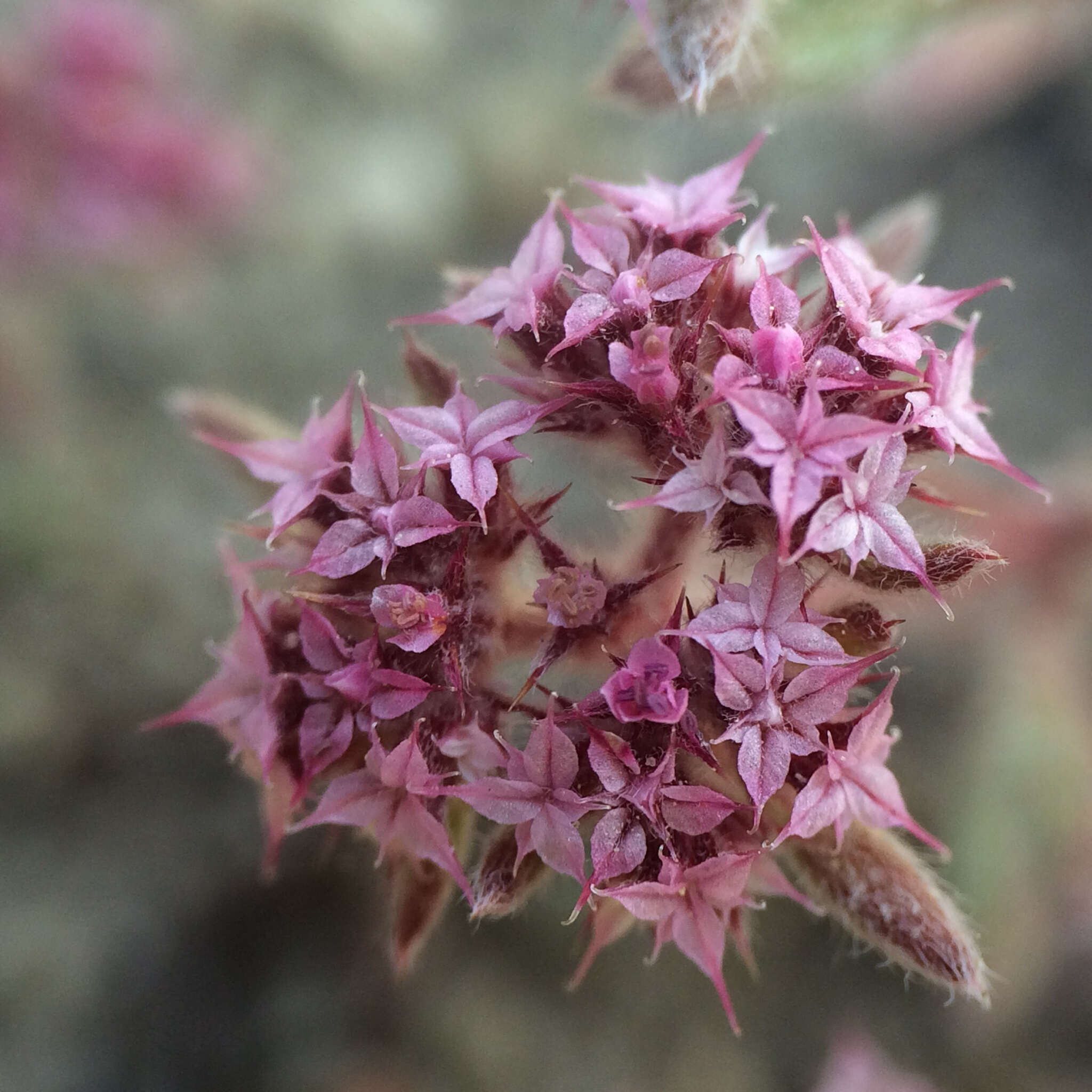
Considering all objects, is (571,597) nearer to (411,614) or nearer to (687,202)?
(411,614)

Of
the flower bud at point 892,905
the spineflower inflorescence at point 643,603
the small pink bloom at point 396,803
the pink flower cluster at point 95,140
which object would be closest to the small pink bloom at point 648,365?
the spineflower inflorescence at point 643,603

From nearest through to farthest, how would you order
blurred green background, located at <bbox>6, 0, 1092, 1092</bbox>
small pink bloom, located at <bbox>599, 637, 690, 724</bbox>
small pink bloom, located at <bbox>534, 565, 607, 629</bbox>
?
1. small pink bloom, located at <bbox>599, 637, 690, 724</bbox>
2. small pink bloom, located at <bbox>534, 565, 607, 629</bbox>
3. blurred green background, located at <bbox>6, 0, 1092, 1092</bbox>

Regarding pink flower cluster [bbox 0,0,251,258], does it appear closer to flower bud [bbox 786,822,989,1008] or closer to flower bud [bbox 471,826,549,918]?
flower bud [bbox 471,826,549,918]

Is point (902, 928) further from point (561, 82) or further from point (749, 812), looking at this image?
point (561, 82)

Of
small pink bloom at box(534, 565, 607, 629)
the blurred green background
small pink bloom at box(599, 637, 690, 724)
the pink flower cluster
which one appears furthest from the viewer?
the pink flower cluster

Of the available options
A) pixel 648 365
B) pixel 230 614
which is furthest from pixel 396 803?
pixel 230 614

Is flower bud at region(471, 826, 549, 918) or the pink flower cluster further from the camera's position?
the pink flower cluster

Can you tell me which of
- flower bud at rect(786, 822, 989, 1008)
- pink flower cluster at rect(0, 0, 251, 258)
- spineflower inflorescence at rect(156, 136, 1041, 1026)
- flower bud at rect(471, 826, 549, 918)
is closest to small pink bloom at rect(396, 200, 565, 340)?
spineflower inflorescence at rect(156, 136, 1041, 1026)

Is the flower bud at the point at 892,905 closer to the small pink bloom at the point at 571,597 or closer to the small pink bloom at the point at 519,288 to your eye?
the small pink bloom at the point at 571,597
